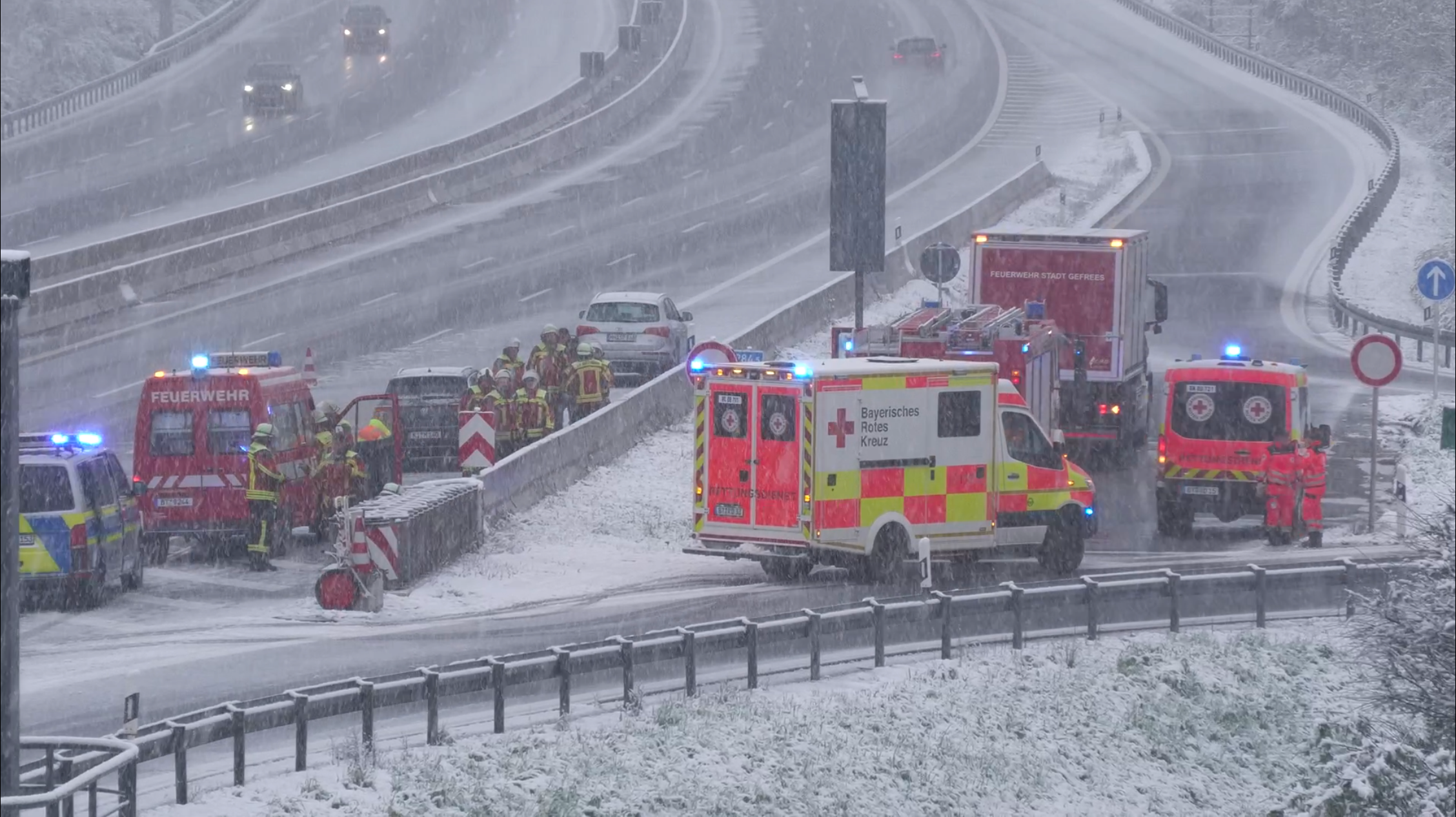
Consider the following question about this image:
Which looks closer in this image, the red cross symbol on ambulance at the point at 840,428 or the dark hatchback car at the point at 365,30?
the red cross symbol on ambulance at the point at 840,428

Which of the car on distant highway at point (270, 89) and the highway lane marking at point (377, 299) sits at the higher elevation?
the car on distant highway at point (270, 89)

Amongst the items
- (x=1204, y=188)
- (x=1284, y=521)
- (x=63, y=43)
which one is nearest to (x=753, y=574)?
(x=1284, y=521)

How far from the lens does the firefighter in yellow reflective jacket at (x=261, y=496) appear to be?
67.9 feet

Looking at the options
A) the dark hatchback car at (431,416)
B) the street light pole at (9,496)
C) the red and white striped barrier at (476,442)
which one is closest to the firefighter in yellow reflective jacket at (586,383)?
the dark hatchback car at (431,416)

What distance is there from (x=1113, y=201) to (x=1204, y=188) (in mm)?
5608

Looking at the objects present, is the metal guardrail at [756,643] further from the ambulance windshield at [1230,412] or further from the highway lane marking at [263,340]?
the highway lane marking at [263,340]

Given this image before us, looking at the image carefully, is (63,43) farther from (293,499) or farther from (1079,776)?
(1079,776)

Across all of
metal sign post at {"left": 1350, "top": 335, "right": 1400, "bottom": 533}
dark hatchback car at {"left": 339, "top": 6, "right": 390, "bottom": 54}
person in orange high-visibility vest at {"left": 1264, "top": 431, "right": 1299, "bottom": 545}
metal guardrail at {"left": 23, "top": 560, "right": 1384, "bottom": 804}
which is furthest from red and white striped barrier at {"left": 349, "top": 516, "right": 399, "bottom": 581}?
dark hatchback car at {"left": 339, "top": 6, "right": 390, "bottom": 54}

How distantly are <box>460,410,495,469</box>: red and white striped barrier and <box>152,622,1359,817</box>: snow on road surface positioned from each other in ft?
23.7

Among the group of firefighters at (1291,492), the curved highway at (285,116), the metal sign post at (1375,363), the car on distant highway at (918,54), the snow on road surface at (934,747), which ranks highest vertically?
the car on distant highway at (918,54)

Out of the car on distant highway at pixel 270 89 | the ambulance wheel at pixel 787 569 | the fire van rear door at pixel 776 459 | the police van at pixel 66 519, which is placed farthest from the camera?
the car on distant highway at pixel 270 89

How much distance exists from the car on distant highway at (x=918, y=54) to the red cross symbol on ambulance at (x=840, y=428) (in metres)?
53.4

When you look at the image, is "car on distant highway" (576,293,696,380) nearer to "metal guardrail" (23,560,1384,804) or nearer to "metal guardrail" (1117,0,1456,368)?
"metal guardrail" (1117,0,1456,368)

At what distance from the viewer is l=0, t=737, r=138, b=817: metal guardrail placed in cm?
992
